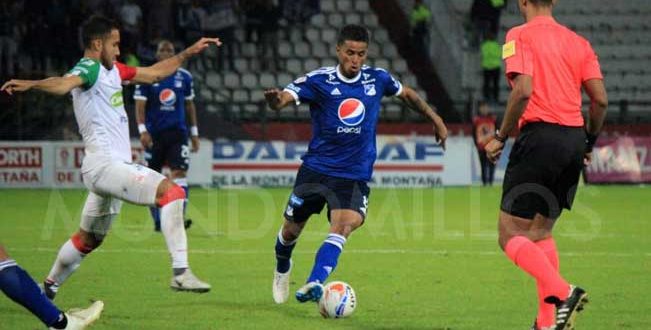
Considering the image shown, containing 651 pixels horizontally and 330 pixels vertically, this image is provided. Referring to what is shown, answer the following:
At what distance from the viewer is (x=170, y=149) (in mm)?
16094

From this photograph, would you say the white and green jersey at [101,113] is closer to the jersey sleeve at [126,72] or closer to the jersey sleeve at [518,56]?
the jersey sleeve at [126,72]

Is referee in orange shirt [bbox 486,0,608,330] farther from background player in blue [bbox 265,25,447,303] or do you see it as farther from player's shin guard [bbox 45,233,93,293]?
player's shin guard [bbox 45,233,93,293]

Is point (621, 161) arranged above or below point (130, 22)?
below

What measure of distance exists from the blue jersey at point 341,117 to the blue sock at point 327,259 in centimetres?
66

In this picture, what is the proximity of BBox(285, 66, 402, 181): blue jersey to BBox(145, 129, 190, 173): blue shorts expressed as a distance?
6243 mm

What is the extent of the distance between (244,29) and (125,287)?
1952cm

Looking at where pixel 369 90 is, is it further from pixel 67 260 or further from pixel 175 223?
pixel 67 260

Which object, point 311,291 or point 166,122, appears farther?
point 166,122

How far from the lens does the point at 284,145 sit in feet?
81.4

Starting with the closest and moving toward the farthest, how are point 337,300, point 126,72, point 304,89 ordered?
point 337,300 < point 126,72 < point 304,89

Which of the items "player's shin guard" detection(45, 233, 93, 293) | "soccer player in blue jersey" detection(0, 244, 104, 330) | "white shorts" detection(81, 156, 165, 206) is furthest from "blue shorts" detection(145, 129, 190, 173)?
"soccer player in blue jersey" detection(0, 244, 104, 330)

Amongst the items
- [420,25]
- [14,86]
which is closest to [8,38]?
[420,25]

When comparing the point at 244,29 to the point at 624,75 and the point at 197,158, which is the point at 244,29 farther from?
the point at 624,75

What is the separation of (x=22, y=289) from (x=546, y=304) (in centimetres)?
325
